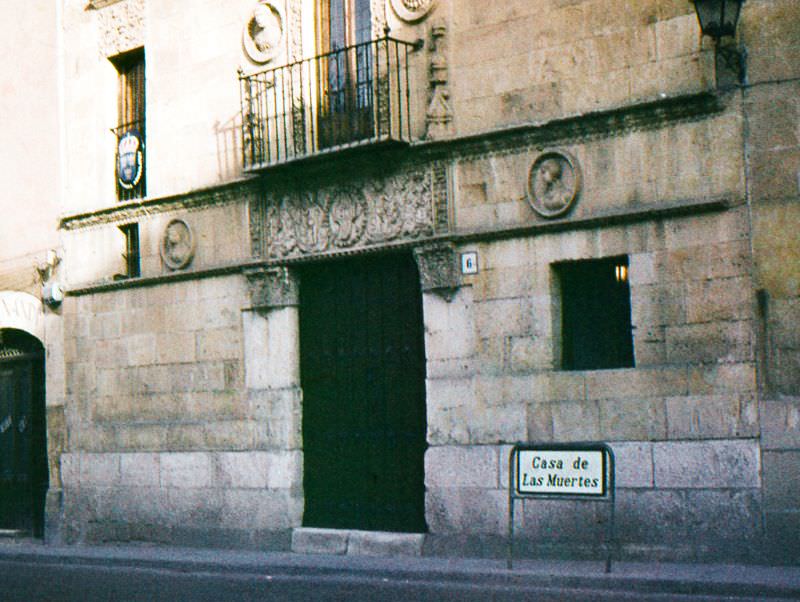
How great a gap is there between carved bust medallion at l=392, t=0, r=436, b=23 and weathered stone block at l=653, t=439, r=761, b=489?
5521 mm

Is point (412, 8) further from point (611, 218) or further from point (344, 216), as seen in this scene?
point (611, 218)

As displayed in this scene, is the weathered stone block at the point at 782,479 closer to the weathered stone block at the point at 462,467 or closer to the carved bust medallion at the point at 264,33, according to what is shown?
the weathered stone block at the point at 462,467

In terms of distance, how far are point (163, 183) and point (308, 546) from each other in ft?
18.2

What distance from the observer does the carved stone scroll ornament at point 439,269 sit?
13922 mm

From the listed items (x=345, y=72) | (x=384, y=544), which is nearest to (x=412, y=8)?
(x=345, y=72)

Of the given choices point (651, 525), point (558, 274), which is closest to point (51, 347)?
point (558, 274)

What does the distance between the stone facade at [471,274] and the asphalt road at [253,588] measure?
5.09ft

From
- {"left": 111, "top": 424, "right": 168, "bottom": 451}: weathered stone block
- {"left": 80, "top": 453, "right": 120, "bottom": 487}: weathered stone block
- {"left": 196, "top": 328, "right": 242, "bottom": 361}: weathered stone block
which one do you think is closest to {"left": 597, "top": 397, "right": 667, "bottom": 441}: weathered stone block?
Result: {"left": 196, "top": 328, "right": 242, "bottom": 361}: weathered stone block

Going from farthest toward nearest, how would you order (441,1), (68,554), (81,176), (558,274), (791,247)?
(81,176) < (68,554) < (441,1) < (558,274) < (791,247)

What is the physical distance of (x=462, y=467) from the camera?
13609 mm

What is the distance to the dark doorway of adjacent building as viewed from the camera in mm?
19016

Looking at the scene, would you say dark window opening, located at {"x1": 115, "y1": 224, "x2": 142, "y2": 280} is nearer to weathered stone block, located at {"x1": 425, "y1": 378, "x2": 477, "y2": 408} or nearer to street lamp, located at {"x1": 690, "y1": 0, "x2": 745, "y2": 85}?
weathered stone block, located at {"x1": 425, "y1": 378, "x2": 477, "y2": 408}

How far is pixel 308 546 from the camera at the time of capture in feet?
48.8

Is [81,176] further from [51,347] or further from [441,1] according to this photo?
[441,1]
